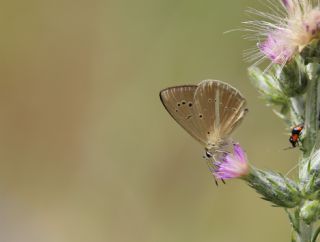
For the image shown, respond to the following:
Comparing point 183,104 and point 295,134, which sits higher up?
point 183,104

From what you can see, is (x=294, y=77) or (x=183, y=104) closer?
(x=294, y=77)

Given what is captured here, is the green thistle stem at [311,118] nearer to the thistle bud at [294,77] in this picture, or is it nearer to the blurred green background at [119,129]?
the thistle bud at [294,77]

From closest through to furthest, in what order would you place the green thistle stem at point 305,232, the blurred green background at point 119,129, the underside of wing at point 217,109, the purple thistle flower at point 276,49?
the green thistle stem at point 305,232 < the purple thistle flower at point 276,49 < the underside of wing at point 217,109 < the blurred green background at point 119,129

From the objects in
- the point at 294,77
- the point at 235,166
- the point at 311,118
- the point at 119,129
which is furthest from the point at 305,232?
the point at 119,129

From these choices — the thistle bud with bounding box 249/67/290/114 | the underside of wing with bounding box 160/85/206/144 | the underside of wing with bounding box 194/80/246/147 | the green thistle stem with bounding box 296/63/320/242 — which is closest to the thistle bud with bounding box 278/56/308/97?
the green thistle stem with bounding box 296/63/320/242

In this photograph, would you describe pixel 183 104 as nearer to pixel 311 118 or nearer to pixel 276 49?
pixel 276 49

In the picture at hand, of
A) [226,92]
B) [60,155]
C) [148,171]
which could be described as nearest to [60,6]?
[60,155]

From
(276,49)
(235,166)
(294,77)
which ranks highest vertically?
(276,49)

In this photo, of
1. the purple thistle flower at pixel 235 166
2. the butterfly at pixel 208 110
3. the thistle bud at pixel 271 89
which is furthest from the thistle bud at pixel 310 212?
the thistle bud at pixel 271 89

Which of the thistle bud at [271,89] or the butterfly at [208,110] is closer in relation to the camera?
the butterfly at [208,110]
